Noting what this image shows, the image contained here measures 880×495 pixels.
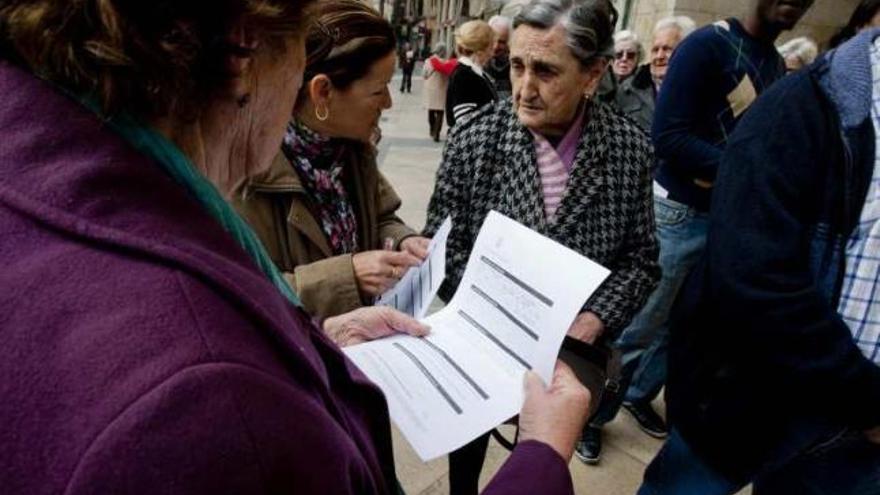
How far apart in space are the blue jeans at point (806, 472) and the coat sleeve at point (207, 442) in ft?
4.10

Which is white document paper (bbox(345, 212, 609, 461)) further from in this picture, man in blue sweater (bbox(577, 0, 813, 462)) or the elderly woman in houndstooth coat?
man in blue sweater (bbox(577, 0, 813, 462))

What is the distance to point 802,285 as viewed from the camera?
114 cm

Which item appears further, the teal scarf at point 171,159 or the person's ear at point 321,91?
the person's ear at point 321,91

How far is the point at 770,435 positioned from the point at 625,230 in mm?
621

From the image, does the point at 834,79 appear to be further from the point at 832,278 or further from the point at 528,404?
the point at 528,404

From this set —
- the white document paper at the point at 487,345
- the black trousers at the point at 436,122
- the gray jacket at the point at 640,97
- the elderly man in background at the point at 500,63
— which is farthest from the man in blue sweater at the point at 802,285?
the black trousers at the point at 436,122

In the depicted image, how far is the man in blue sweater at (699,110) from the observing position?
7.01ft

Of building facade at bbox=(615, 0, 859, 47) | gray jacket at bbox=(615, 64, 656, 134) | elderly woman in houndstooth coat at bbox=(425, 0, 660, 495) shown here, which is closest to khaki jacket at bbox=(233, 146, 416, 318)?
elderly woman in houndstooth coat at bbox=(425, 0, 660, 495)

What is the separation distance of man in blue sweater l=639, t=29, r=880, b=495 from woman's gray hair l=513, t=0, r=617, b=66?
52 centimetres

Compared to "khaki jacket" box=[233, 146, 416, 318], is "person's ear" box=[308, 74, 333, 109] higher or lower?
higher

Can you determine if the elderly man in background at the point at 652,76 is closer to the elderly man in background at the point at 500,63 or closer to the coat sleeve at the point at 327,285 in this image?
the elderly man in background at the point at 500,63

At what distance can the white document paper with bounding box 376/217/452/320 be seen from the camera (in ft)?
4.04

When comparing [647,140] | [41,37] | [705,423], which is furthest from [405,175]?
[41,37]

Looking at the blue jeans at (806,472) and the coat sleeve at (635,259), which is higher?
the coat sleeve at (635,259)
